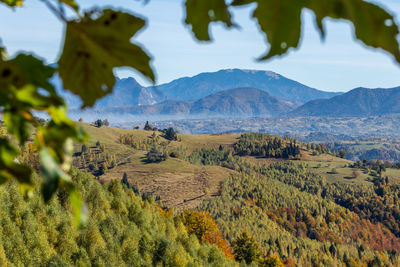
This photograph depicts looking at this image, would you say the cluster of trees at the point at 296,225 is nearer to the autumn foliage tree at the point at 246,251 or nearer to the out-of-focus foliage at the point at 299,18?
the autumn foliage tree at the point at 246,251

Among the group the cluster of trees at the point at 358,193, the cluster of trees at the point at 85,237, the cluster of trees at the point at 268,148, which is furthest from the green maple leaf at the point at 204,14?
the cluster of trees at the point at 268,148

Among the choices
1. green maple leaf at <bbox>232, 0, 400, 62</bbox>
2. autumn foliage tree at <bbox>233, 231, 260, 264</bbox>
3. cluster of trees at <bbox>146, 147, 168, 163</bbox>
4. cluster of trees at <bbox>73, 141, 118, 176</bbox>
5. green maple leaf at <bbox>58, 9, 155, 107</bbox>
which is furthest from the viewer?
cluster of trees at <bbox>146, 147, 168, 163</bbox>

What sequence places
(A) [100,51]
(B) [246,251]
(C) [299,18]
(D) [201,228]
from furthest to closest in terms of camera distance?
(D) [201,228] < (B) [246,251] < (A) [100,51] < (C) [299,18]

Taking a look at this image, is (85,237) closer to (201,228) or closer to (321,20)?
(321,20)

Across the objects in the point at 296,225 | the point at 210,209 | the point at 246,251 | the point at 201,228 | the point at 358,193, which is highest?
the point at 201,228

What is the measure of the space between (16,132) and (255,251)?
2370 inches

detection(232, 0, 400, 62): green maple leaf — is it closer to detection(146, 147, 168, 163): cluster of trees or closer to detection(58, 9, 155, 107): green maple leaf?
detection(58, 9, 155, 107): green maple leaf

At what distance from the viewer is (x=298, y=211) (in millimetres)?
112125

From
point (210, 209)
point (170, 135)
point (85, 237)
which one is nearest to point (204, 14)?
point (85, 237)

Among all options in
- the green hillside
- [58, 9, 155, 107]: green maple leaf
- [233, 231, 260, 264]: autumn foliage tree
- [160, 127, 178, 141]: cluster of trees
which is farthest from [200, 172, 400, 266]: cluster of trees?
[58, 9, 155, 107]: green maple leaf

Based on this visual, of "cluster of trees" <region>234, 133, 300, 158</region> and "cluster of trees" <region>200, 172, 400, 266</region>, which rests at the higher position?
"cluster of trees" <region>234, 133, 300, 158</region>

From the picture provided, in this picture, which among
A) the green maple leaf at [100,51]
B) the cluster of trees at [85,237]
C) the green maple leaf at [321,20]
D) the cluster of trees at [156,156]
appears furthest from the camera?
the cluster of trees at [156,156]

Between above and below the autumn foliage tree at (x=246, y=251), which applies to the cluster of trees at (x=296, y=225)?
below

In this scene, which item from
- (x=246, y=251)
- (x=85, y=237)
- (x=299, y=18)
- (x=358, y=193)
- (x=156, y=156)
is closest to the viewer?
(x=299, y=18)
